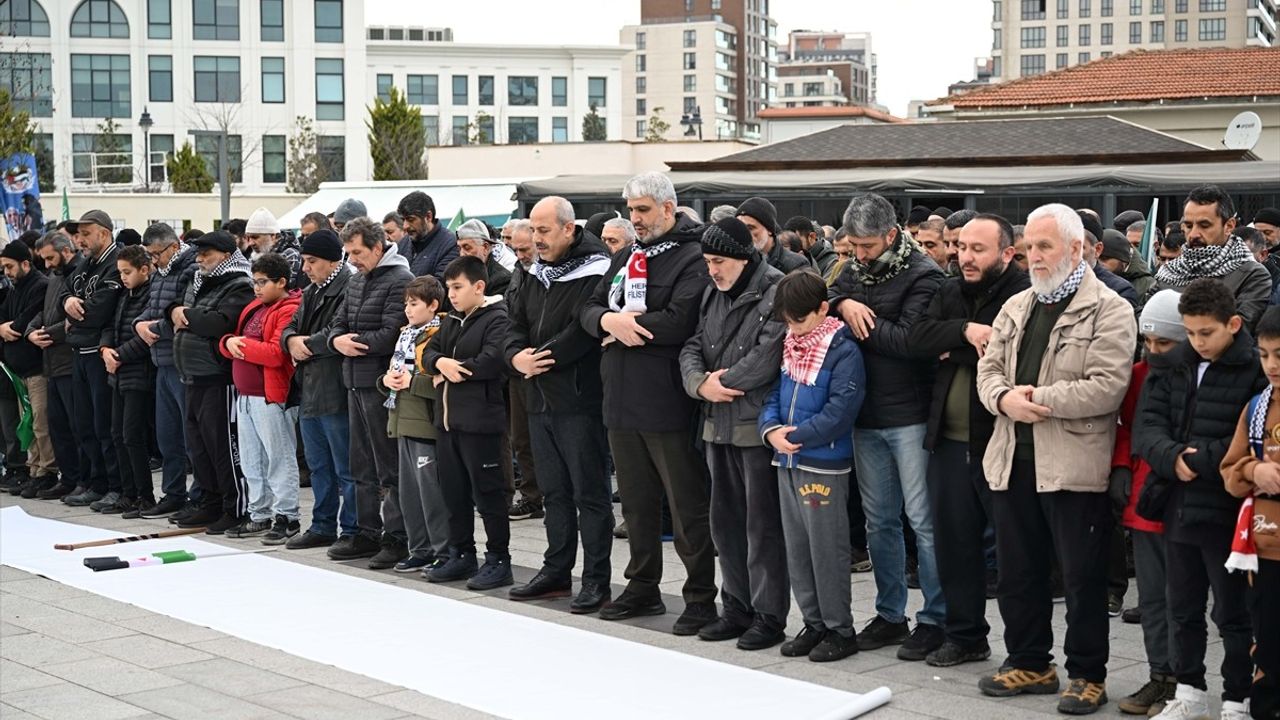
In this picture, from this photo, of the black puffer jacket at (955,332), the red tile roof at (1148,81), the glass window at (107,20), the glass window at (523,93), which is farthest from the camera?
the glass window at (523,93)

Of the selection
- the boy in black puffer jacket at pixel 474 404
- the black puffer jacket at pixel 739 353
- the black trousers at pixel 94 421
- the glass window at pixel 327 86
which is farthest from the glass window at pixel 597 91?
the black puffer jacket at pixel 739 353

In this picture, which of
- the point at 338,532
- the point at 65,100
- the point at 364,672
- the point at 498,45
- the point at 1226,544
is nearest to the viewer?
the point at 1226,544

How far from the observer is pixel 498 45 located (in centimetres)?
11712

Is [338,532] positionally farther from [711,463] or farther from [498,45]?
[498,45]

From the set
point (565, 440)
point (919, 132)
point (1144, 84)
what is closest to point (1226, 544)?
point (565, 440)

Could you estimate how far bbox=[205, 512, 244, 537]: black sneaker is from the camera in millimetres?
11992

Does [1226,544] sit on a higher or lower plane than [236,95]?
lower

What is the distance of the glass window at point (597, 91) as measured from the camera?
116688 mm

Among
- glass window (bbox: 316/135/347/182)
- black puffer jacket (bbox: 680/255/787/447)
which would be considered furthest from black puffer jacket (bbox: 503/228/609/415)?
glass window (bbox: 316/135/347/182)

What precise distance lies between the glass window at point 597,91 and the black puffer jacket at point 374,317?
107150 mm

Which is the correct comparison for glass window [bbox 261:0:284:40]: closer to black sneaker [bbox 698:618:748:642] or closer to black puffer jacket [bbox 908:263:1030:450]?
black sneaker [bbox 698:618:748:642]

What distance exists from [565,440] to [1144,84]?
32.7m

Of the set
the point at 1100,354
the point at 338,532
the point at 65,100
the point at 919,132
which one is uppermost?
the point at 65,100

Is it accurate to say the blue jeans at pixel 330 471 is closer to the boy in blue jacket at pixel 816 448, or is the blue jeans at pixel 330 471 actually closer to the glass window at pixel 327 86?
the boy in blue jacket at pixel 816 448
